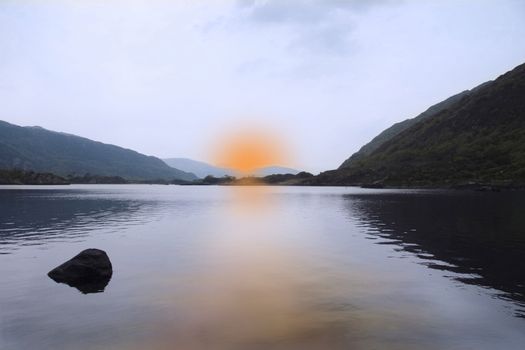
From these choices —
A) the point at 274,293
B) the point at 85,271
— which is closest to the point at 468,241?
the point at 274,293

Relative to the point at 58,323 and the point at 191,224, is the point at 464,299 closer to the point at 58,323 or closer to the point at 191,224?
the point at 58,323

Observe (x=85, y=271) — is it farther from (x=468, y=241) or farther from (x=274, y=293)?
(x=468, y=241)

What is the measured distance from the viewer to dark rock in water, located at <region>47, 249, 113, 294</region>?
113 ft

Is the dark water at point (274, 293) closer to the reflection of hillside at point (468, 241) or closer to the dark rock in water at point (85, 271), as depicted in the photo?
the reflection of hillside at point (468, 241)

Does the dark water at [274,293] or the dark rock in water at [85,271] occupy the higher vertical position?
the dark rock in water at [85,271]

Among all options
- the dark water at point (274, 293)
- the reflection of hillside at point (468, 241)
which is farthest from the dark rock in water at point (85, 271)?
the reflection of hillside at point (468, 241)

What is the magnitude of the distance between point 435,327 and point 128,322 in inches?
681

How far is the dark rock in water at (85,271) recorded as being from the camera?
34.4 metres

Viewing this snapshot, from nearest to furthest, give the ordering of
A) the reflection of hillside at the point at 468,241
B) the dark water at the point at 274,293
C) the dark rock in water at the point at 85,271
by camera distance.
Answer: the dark water at the point at 274,293, the dark rock in water at the point at 85,271, the reflection of hillside at the point at 468,241

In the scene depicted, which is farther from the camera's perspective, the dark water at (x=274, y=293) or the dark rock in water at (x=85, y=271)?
the dark rock in water at (x=85, y=271)

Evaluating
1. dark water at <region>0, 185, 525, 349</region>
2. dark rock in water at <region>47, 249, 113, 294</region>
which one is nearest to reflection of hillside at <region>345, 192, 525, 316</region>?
dark water at <region>0, 185, 525, 349</region>

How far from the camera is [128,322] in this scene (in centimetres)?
2464

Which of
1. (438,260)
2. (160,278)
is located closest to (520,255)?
(438,260)

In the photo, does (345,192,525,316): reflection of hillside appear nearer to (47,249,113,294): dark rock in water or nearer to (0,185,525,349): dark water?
(0,185,525,349): dark water
